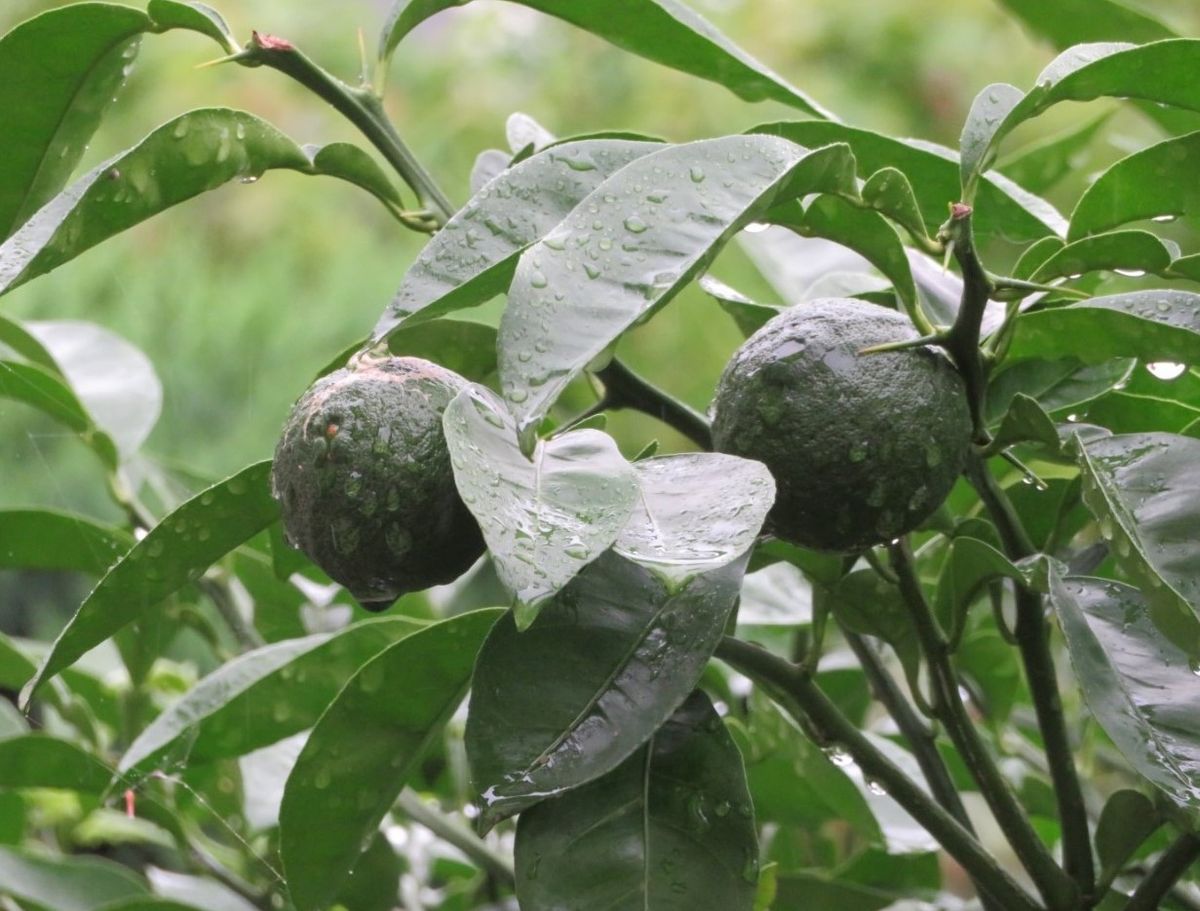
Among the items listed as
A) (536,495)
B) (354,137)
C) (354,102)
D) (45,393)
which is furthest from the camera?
(354,137)

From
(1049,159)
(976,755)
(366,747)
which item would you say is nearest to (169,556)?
(366,747)

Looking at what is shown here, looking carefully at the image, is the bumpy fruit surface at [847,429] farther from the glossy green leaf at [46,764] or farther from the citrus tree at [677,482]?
the glossy green leaf at [46,764]

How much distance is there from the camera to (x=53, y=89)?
0.52 metres

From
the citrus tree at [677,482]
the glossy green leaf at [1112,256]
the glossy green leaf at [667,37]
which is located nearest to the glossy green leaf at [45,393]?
the citrus tree at [677,482]

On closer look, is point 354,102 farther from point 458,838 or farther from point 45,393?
point 458,838

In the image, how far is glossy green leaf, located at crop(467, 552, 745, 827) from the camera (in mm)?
400

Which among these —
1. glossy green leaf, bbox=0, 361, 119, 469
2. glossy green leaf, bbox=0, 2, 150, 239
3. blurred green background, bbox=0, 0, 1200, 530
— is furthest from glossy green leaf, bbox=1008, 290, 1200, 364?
blurred green background, bbox=0, 0, 1200, 530

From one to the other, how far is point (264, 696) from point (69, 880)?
10.5 inches

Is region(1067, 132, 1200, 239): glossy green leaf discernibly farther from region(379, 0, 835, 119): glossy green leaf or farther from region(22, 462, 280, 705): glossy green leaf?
region(22, 462, 280, 705): glossy green leaf

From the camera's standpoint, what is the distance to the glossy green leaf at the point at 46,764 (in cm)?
72

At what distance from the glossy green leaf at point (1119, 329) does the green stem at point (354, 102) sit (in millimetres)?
223

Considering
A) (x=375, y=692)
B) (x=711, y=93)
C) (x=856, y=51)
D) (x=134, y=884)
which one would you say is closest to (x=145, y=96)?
(x=711, y=93)

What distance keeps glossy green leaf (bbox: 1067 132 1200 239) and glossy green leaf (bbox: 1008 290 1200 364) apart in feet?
0.12

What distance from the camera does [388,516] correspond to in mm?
412
